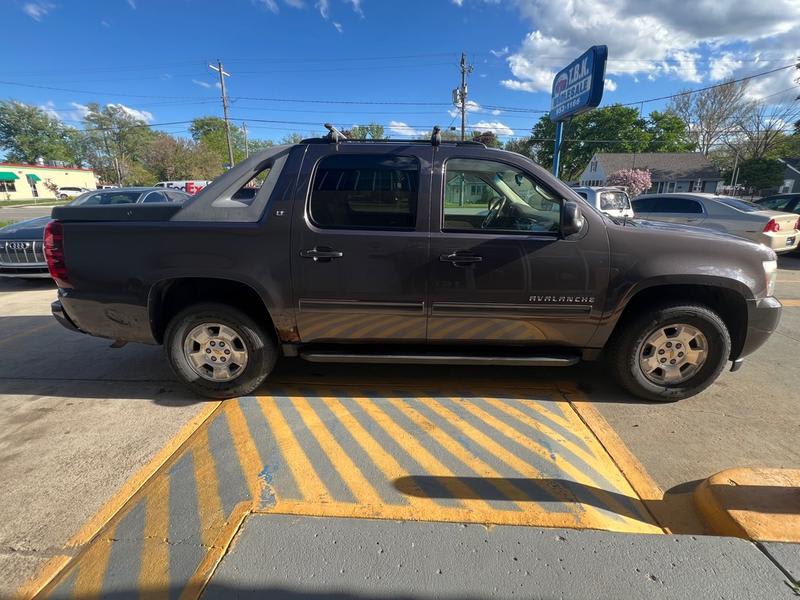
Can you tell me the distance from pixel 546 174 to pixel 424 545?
8.21ft

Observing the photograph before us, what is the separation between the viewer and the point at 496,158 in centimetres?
305

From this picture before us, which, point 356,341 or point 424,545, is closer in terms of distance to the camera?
point 424,545

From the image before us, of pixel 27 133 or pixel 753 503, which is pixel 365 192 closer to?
pixel 753 503

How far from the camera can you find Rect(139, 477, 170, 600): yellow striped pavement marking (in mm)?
1733

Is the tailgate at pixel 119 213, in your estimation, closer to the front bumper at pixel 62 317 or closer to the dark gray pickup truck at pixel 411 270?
the dark gray pickup truck at pixel 411 270

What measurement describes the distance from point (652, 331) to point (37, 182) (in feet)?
235

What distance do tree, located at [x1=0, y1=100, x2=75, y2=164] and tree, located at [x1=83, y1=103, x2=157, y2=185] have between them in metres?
5.38

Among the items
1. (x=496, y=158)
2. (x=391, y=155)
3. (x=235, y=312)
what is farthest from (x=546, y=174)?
(x=235, y=312)

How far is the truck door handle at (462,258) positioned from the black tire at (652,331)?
1.26 m

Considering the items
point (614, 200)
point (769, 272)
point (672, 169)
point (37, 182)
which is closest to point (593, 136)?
point (672, 169)

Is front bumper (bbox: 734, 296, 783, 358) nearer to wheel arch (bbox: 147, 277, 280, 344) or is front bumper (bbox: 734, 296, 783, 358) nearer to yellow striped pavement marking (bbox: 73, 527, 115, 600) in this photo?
wheel arch (bbox: 147, 277, 280, 344)

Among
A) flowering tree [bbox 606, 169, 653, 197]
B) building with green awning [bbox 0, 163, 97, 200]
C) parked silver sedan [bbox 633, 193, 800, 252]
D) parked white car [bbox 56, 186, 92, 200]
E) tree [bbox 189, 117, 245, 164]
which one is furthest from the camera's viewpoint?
tree [bbox 189, 117, 245, 164]

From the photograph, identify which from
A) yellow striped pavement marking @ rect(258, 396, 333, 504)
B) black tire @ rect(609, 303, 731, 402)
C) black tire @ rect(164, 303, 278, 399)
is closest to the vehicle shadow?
yellow striped pavement marking @ rect(258, 396, 333, 504)

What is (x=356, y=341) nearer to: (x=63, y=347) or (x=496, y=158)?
(x=496, y=158)
